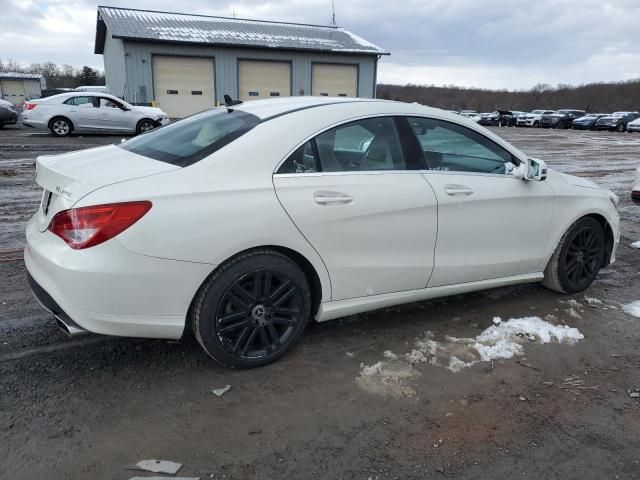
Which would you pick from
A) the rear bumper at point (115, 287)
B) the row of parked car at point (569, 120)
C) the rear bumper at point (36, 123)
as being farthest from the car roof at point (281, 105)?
the row of parked car at point (569, 120)

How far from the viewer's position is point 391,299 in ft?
12.0

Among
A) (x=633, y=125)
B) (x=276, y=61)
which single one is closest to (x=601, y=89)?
(x=633, y=125)

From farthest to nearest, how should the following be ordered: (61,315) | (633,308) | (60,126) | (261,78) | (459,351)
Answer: (261,78) → (60,126) → (633,308) → (459,351) → (61,315)

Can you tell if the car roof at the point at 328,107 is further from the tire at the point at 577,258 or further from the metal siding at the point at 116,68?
the metal siding at the point at 116,68

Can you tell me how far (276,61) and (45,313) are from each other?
2601 centimetres

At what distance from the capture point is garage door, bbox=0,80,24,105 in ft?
226

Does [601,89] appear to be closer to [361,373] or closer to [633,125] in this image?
[633,125]

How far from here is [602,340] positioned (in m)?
3.86

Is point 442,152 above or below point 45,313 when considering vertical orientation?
above

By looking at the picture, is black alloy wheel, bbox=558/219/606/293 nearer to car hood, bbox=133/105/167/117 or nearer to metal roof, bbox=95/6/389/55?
car hood, bbox=133/105/167/117

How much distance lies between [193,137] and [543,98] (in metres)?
104

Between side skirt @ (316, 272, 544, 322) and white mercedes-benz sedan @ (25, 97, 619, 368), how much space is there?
0.01 meters

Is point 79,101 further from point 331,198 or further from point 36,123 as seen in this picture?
point 331,198

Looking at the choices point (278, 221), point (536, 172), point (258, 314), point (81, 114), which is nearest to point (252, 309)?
point (258, 314)
